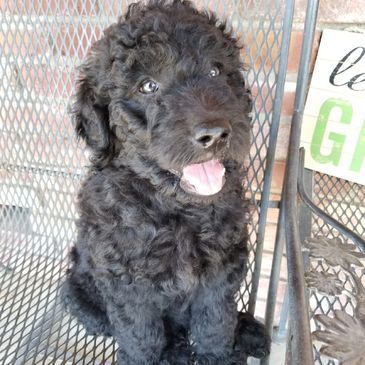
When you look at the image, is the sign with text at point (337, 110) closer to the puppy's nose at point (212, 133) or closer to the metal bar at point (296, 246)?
the metal bar at point (296, 246)

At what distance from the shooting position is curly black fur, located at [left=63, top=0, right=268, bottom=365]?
0.96 meters

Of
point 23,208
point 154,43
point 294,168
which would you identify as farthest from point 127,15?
point 23,208

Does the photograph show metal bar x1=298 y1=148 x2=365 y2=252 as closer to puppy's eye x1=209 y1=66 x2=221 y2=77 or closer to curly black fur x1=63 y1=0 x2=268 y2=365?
curly black fur x1=63 y1=0 x2=268 y2=365

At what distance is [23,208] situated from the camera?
5.48ft

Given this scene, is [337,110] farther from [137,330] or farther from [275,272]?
[137,330]

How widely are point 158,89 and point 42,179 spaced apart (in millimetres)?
825

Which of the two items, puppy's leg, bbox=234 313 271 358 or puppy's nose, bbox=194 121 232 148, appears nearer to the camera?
puppy's nose, bbox=194 121 232 148

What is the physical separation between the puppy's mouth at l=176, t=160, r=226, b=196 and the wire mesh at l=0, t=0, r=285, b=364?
0.32 meters

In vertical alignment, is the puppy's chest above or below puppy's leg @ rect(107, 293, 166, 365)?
above

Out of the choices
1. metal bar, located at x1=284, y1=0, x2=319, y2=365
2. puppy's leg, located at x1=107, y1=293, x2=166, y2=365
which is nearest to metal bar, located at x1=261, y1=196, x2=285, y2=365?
metal bar, located at x1=284, y1=0, x2=319, y2=365

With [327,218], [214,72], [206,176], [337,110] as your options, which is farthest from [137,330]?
[337,110]

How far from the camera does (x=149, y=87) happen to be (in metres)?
0.99

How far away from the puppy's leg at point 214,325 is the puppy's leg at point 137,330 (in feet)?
0.37

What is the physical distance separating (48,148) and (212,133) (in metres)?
0.93
